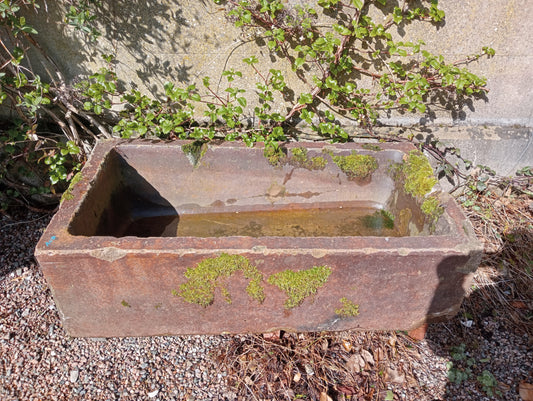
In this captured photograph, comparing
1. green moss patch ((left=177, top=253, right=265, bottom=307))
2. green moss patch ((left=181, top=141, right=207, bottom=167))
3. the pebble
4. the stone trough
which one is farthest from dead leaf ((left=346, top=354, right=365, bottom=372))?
green moss patch ((left=181, top=141, right=207, bottom=167))

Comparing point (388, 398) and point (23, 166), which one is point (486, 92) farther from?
point (23, 166)

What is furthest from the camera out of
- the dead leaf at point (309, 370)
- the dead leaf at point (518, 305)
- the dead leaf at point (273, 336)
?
the dead leaf at point (518, 305)

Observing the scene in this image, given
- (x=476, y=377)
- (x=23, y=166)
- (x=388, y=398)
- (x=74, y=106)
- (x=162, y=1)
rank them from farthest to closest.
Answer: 1. (x=23, y=166)
2. (x=74, y=106)
3. (x=162, y=1)
4. (x=476, y=377)
5. (x=388, y=398)

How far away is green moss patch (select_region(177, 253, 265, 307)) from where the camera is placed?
172 centimetres

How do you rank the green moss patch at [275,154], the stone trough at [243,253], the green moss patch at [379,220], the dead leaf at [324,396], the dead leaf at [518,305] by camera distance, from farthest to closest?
the green moss patch at [379,220] → the green moss patch at [275,154] → the dead leaf at [518,305] → the dead leaf at [324,396] → the stone trough at [243,253]

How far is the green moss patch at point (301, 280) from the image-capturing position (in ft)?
5.79

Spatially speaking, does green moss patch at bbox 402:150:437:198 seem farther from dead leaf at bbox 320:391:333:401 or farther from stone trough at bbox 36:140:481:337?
dead leaf at bbox 320:391:333:401

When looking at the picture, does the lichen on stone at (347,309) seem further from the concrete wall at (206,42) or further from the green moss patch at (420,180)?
the concrete wall at (206,42)

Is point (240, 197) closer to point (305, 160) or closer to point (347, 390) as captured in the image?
point (305, 160)

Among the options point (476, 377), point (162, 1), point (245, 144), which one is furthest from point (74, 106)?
point (476, 377)

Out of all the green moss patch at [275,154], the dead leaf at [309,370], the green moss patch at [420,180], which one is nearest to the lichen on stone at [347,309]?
the dead leaf at [309,370]

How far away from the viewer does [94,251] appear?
1679 mm

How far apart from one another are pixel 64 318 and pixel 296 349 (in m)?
1.24

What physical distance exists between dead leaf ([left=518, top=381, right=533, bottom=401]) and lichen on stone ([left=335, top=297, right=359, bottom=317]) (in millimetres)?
964
